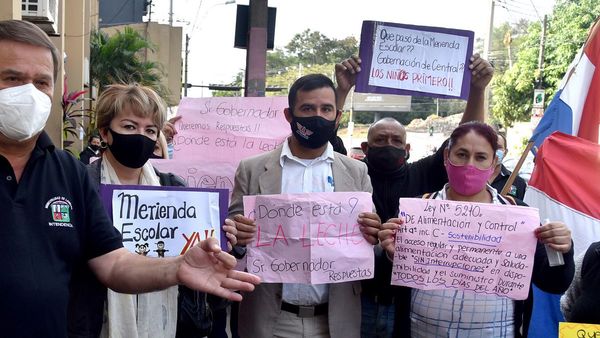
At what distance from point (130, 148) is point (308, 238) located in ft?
3.14

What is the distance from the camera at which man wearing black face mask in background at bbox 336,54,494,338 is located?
11.3 ft

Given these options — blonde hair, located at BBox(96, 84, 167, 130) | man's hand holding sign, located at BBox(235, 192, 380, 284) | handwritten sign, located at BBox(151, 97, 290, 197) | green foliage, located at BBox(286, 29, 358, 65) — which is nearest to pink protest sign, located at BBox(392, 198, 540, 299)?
man's hand holding sign, located at BBox(235, 192, 380, 284)

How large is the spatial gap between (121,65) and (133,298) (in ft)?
66.9

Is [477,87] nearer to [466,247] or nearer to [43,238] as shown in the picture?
[466,247]

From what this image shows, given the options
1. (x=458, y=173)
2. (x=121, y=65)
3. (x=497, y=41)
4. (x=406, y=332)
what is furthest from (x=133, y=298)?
(x=497, y=41)

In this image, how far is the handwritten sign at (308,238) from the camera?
3.06 m

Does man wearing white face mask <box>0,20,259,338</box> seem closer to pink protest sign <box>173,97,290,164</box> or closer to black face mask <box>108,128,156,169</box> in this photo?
black face mask <box>108,128,156,169</box>

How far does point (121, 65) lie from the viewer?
72.0 ft

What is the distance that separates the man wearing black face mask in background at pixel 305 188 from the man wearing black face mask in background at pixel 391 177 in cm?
26

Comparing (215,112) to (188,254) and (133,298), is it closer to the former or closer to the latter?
(133,298)

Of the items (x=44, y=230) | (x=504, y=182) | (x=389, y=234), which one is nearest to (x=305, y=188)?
(x=389, y=234)

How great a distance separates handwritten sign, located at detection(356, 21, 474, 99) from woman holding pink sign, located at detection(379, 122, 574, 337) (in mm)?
1131

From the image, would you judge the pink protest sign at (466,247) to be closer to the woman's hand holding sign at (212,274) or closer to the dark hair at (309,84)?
the dark hair at (309,84)

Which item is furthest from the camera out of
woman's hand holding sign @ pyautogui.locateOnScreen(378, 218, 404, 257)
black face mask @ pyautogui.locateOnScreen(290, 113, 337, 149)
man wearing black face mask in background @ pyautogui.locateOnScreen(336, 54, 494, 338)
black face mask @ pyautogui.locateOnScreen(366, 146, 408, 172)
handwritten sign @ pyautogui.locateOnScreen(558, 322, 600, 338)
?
black face mask @ pyautogui.locateOnScreen(366, 146, 408, 172)
